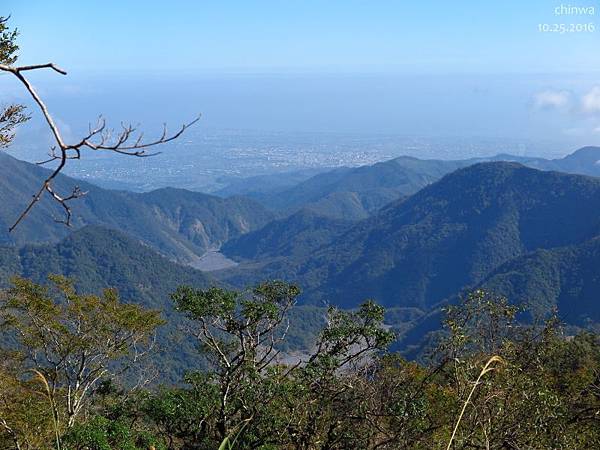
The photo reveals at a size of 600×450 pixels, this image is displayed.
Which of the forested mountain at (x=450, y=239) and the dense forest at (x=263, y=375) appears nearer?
the dense forest at (x=263, y=375)

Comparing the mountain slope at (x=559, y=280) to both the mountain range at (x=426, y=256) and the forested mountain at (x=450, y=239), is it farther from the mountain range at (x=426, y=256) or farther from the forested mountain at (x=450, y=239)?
the forested mountain at (x=450, y=239)

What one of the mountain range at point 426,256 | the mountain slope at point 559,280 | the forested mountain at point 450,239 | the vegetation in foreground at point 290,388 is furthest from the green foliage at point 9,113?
the forested mountain at point 450,239

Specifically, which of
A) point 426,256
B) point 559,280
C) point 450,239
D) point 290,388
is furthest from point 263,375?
point 450,239

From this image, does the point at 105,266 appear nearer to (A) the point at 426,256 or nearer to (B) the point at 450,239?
(A) the point at 426,256

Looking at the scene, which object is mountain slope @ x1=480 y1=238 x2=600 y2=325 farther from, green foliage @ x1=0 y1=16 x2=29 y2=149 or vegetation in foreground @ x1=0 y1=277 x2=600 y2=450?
green foliage @ x1=0 y1=16 x2=29 y2=149

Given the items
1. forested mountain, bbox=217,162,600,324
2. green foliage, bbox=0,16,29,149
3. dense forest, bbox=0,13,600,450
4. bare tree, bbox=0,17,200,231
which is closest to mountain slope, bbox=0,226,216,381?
forested mountain, bbox=217,162,600,324

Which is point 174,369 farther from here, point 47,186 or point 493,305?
point 47,186
